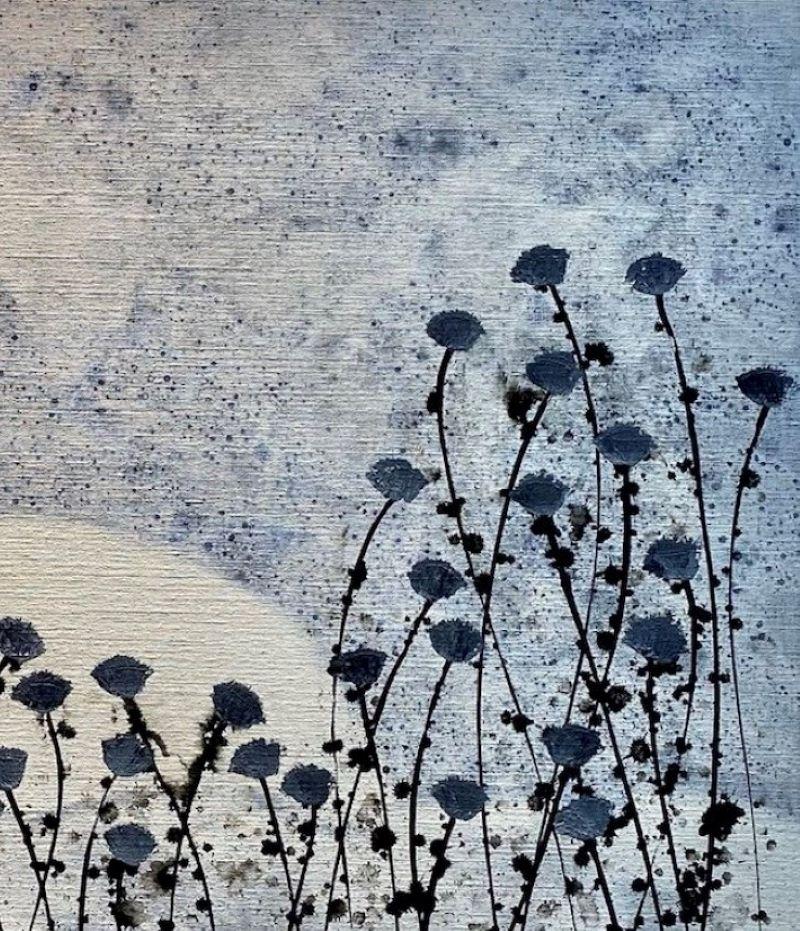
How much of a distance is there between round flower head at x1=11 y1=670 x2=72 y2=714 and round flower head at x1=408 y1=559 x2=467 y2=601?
0.63m

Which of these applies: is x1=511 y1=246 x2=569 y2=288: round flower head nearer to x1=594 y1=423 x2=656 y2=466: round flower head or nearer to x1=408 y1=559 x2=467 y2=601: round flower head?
x1=594 y1=423 x2=656 y2=466: round flower head

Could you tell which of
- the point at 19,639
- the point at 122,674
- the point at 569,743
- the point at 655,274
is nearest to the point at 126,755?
the point at 122,674

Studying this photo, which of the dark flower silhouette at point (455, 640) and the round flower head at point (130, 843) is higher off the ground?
the dark flower silhouette at point (455, 640)

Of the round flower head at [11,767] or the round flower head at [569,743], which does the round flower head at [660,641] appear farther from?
the round flower head at [11,767]

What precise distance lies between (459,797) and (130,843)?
574 mm

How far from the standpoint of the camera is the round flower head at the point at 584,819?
1.15 meters

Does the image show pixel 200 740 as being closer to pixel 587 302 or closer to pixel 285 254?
pixel 285 254

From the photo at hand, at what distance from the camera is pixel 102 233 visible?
117cm

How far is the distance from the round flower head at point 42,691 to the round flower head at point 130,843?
0.79 ft

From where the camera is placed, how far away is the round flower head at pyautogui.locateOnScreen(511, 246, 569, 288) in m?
1.16

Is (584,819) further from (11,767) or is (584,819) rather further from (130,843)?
(11,767)

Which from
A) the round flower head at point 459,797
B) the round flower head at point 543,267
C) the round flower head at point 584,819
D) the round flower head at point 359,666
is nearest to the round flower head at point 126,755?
the round flower head at point 359,666

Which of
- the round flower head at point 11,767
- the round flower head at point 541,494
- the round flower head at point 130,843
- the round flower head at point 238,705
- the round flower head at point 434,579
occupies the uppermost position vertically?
the round flower head at point 541,494

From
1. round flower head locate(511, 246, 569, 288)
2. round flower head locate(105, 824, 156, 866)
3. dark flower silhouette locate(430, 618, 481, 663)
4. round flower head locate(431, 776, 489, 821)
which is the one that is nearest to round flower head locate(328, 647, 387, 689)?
dark flower silhouette locate(430, 618, 481, 663)
